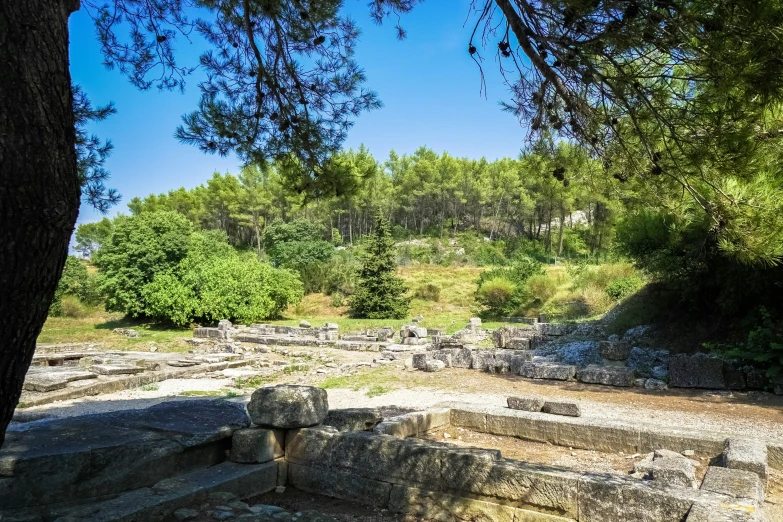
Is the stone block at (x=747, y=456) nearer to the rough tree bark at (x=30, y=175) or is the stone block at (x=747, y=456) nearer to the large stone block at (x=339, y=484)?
the large stone block at (x=339, y=484)

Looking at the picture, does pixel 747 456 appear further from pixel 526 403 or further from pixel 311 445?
pixel 311 445

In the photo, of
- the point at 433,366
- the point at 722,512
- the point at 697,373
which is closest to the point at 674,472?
the point at 722,512

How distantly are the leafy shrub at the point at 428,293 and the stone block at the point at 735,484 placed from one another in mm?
29042

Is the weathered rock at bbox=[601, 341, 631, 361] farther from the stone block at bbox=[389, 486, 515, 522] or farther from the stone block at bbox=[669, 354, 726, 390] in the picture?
the stone block at bbox=[389, 486, 515, 522]

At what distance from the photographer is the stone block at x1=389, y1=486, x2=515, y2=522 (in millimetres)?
4324

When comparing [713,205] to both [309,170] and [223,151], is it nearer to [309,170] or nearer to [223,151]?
[309,170]

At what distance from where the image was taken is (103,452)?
4.36m

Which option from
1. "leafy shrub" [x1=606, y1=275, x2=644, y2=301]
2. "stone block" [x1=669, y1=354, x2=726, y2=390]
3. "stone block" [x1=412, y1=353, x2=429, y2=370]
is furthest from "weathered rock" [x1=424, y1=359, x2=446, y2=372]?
"leafy shrub" [x1=606, y1=275, x2=644, y2=301]

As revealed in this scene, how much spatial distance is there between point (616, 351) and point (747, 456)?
7732 millimetres

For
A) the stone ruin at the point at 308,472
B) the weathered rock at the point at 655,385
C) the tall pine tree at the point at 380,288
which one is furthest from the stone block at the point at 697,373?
the tall pine tree at the point at 380,288

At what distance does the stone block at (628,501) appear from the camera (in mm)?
3734

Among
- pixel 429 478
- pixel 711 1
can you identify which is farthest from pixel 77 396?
pixel 711 1

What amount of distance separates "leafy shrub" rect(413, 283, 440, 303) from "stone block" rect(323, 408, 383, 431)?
2733 centimetres

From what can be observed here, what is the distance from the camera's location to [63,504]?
4082 mm
